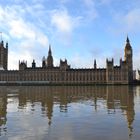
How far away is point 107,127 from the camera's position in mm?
14383

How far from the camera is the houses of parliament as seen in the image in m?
157

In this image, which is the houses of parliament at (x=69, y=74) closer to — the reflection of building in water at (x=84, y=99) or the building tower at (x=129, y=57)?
the building tower at (x=129, y=57)

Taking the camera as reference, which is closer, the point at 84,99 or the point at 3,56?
the point at 84,99

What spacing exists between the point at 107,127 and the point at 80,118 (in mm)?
3350

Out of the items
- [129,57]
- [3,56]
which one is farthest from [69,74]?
[3,56]

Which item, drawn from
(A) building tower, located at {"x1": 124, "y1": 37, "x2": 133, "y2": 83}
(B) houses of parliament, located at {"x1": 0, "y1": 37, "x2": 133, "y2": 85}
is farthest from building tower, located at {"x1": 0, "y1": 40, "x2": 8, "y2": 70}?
(A) building tower, located at {"x1": 124, "y1": 37, "x2": 133, "y2": 83}

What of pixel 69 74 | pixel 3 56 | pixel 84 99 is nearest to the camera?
pixel 84 99

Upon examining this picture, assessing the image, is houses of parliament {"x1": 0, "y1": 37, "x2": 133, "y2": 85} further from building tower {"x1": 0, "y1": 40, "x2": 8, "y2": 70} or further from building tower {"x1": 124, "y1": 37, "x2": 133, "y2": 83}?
building tower {"x1": 0, "y1": 40, "x2": 8, "y2": 70}

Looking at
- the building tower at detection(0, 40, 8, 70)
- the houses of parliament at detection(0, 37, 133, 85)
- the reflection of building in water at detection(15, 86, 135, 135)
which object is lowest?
the reflection of building in water at detection(15, 86, 135, 135)

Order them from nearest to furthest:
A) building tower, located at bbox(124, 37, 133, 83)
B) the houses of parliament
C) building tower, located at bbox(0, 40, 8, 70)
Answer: the houses of parliament, building tower, located at bbox(124, 37, 133, 83), building tower, located at bbox(0, 40, 8, 70)

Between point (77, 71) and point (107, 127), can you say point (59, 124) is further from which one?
point (77, 71)

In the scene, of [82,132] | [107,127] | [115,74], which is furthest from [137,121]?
[115,74]

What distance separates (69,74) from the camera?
6467 inches

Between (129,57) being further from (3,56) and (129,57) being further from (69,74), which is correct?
(3,56)
